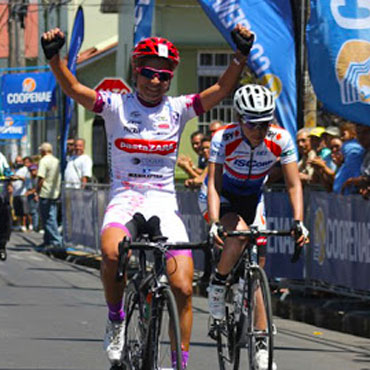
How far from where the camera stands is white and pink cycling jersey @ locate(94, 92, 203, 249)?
729cm

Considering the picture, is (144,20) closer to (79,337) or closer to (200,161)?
(200,161)

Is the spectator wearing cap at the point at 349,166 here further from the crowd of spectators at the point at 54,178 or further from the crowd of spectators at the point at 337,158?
the crowd of spectators at the point at 54,178

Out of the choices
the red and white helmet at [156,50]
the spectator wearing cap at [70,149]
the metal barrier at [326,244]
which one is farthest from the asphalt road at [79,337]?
the spectator wearing cap at [70,149]

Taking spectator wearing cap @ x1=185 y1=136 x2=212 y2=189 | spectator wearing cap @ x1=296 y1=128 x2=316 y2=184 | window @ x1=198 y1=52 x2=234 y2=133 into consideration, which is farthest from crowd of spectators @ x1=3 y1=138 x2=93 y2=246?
window @ x1=198 y1=52 x2=234 y2=133

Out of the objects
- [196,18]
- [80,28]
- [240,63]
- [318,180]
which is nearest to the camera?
[240,63]

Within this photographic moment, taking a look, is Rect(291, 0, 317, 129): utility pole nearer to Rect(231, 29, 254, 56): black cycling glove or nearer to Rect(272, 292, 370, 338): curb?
Rect(272, 292, 370, 338): curb

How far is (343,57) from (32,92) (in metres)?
22.3

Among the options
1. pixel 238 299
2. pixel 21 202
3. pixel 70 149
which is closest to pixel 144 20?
pixel 70 149

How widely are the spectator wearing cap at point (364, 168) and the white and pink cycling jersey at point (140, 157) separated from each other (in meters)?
4.75

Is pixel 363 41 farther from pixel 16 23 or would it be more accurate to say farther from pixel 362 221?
pixel 16 23

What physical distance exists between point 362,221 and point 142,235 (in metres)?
5.23

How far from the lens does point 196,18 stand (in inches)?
1259

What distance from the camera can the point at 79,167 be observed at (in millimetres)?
22156

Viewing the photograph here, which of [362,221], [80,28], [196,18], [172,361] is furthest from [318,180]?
[196,18]
